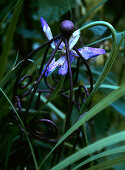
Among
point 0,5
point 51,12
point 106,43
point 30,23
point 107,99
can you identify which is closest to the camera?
point 107,99

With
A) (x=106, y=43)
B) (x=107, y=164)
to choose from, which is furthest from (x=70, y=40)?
(x=106, y=43)

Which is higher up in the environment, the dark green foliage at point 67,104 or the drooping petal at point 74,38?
the drooping petal at point 74,38

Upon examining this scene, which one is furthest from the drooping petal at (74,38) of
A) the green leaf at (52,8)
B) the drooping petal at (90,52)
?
the green leaf at (52,8)

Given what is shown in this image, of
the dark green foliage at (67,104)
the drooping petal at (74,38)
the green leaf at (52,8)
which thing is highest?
the green leaf at (52,8)

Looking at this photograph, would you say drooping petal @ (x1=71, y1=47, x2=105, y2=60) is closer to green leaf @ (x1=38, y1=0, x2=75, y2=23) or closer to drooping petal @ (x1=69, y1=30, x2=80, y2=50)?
drooping petal @ (x1=69, y1=30, x2=80, y2=50)

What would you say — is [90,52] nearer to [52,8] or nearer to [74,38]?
[74,38]

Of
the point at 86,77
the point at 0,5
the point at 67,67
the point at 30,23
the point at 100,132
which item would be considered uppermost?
the point at 0,5

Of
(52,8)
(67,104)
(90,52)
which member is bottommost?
(67,104)

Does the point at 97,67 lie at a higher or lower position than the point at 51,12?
lower

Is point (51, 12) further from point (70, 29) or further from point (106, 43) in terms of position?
point (70, 29)

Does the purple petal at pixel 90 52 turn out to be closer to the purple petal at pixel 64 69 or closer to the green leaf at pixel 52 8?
the purple petal at pixel 64 69

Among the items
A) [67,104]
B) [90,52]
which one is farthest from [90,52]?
[67,104]
